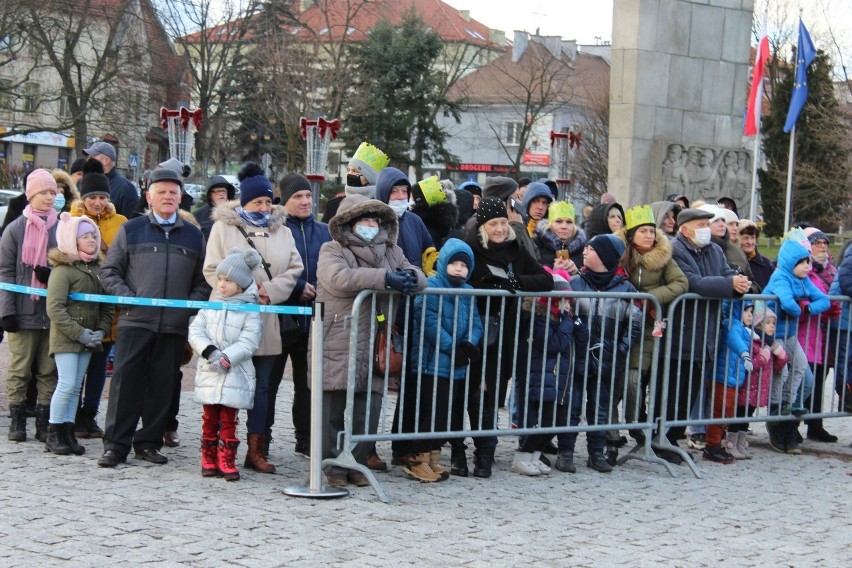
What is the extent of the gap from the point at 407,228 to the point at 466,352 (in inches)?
49.3

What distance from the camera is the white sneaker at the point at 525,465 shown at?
817cm

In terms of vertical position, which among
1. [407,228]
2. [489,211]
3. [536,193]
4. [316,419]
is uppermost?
[536,193]

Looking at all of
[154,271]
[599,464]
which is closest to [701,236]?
[599,464]

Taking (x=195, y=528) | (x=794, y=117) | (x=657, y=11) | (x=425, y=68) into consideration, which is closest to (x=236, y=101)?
(x=425, y=68)

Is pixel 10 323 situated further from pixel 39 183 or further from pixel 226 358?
pixel 226 358

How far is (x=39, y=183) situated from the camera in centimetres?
832

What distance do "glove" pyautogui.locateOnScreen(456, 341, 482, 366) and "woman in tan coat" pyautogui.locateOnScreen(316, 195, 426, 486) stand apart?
524mm

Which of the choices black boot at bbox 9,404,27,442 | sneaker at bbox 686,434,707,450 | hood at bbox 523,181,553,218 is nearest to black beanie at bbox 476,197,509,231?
hood at bbox 523,181,553,218

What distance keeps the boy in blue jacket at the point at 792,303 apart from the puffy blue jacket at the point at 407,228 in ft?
9.81

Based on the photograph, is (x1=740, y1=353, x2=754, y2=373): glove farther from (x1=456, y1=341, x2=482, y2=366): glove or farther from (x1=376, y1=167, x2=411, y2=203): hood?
(x1=376, y1=167, x2=411, y2=203): hood

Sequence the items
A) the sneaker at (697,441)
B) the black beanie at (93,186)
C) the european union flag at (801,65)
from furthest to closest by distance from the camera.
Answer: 1. the european union flag at (801,65)
2. the sneaker at (697,441)
3. the black beanie at (93,186)

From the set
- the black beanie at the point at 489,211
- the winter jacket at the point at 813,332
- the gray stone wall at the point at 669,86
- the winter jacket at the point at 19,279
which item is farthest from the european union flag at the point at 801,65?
the winter jacket at the point at 19,279

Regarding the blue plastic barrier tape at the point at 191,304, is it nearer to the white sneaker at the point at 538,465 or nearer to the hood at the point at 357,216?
the hood at the point at 357,216

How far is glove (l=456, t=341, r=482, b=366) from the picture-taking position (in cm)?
757
